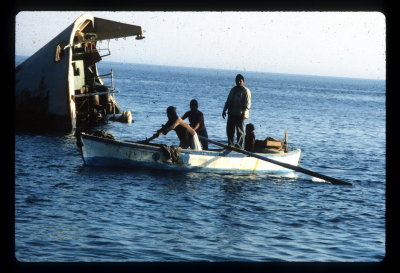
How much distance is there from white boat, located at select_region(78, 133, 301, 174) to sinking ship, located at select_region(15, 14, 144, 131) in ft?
28.7

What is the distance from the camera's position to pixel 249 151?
58.0ft

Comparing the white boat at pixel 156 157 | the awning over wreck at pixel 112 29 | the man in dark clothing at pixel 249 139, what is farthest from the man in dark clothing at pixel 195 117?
the awning over wreck at pixel 112 29

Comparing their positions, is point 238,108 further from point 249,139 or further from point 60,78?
point 60,78

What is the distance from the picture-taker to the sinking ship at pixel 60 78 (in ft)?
84.7

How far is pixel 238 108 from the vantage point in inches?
646

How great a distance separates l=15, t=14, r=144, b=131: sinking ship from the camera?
25.8 metres

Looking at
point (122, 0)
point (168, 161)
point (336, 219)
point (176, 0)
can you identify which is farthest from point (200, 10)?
point (168, 161)

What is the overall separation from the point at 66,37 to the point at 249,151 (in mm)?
Answer: 12487

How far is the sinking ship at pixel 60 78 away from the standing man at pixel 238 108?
10.5m

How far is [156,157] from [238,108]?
9.23 ft

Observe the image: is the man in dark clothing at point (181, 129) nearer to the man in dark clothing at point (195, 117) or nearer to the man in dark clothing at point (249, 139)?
the man in dark clothing at point (195, 117)

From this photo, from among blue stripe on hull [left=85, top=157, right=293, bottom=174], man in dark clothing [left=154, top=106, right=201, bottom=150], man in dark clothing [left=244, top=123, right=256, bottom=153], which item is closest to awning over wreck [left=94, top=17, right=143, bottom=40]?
blue stripe on hull [left=85, top=157, right=293, bottom=174]

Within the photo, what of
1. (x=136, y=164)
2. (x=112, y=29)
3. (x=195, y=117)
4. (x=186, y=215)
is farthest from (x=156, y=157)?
(x=112, y=29)
